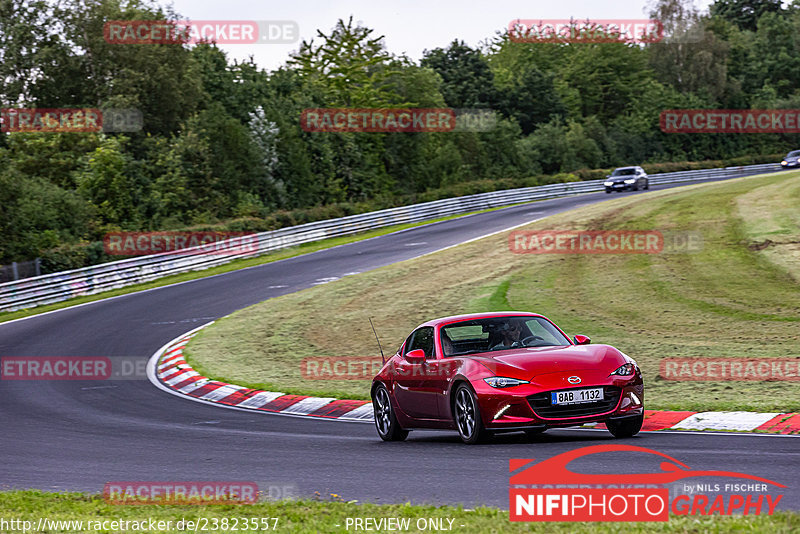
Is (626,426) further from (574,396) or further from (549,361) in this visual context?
(549,361)

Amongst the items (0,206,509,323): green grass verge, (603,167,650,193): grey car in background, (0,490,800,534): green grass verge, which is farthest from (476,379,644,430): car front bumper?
(603,167,650,193): grey car in background

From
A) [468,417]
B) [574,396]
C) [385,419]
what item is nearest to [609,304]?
[385,419]

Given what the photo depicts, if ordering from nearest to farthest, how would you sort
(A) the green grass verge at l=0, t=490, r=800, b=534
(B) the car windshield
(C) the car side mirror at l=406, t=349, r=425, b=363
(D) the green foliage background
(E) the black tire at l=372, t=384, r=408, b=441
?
(A) the green grass verge at l=0, t=490, r=800, b=534
(B) the car windshield
(C) the car side mirror at l=406, t=349, r=425, b=363
(E) the black tire at l=372, t=384, r=408, b=441
(D) the green foliage background

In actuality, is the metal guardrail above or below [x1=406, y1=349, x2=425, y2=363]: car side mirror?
below

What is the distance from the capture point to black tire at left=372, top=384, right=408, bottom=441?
10.8 meters

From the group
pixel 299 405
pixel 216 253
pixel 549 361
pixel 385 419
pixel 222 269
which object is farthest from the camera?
pixel 216 253

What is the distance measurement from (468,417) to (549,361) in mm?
985

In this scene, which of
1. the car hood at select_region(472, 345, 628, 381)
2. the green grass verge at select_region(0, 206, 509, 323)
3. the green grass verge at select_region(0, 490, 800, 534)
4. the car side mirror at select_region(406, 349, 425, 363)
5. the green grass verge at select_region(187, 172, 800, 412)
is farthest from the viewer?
the green grass verge at select_region(0, 206, 509, 323)

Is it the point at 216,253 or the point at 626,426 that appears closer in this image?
the point at 626,426

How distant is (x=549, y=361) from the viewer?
9.16m

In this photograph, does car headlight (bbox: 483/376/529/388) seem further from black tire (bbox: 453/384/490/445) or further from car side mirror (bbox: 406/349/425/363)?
car side mirror (bbox: 406/349/425/363)

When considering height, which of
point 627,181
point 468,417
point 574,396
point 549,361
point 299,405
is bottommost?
point 299,405

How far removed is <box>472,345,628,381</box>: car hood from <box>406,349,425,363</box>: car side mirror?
2.55 ft

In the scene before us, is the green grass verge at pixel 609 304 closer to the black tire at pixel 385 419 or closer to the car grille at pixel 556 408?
the car grille at pixel 556 408
